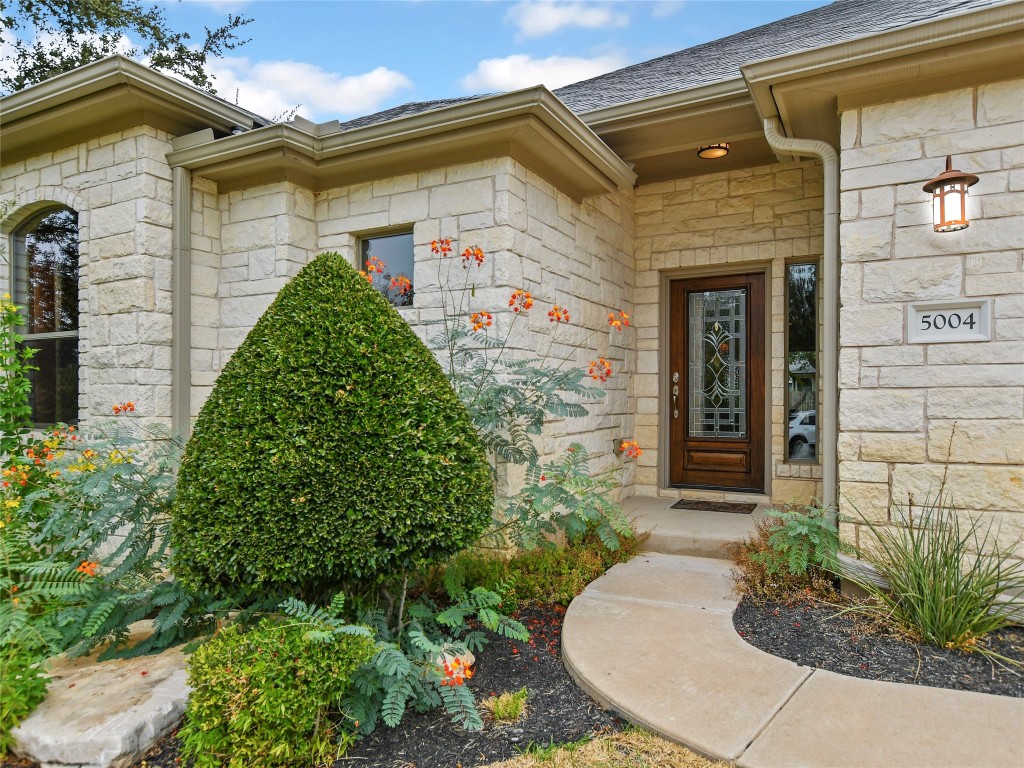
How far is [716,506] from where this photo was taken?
17.1 feet

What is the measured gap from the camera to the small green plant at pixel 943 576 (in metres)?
2.77

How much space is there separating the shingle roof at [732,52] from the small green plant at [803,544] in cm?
283

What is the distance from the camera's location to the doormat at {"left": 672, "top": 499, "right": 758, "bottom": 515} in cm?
503

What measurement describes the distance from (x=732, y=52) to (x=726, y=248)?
5.32 feet

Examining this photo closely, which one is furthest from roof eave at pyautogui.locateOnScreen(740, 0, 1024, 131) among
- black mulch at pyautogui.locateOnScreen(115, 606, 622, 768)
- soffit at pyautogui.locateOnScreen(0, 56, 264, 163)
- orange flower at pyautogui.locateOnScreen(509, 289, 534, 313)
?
soffit at pyautogui.locateOnScreen(0, 56, 264, 163)

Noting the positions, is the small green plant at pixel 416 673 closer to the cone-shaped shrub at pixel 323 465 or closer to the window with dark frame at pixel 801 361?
the cone-shaped shrub at pixel 323 465

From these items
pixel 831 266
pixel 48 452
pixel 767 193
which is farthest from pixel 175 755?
pixel 767 193

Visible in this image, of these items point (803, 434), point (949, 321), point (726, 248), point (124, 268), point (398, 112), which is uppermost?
point (398, 112)

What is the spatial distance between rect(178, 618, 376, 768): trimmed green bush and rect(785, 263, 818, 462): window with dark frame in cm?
420

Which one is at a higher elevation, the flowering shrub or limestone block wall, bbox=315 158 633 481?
limestone block wall, bbox=315 158 633 481

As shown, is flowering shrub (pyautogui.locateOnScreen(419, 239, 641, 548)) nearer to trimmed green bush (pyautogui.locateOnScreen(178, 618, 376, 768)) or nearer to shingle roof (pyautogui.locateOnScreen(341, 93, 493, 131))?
trimmed green bush (pyautogui.locateOnScreen(178, 618, 376, 768))

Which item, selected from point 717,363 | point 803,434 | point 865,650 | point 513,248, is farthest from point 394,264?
point 865,650

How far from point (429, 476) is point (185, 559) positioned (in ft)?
3.32

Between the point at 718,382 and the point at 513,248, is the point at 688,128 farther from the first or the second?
the point at 718,382
